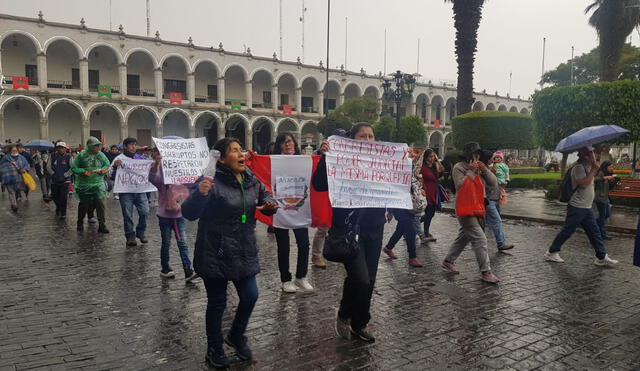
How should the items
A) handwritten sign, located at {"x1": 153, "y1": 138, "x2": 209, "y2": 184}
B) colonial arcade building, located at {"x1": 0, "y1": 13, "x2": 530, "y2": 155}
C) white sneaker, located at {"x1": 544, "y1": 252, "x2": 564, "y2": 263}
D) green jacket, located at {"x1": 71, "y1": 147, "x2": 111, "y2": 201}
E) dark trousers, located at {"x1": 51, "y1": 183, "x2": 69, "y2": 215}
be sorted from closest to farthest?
handwritten sign, located at {"x1": 153, "y1": 138, "x2": 209, "y2": 184} → white sneaker, located at {"x1": 544, "y1": 252, "x2": 564, "y2": 263} → green jacket, located at {"x1": 71, "y1": 147, "x2": 111, "y2": 201} → dark trousers, located at {"x1": 51, "y1": 183, "x2": 69, "y2": 215} → colonial arcade building, located at {"x1": 0, "y1": 13, "x2": 530, "y2": 155}

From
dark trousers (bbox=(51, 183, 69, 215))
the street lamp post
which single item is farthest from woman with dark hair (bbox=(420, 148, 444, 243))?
the street lamp post

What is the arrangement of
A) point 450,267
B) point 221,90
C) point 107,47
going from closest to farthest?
point 450,267
point 107,47
point 221,90

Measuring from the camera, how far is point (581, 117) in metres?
15.9

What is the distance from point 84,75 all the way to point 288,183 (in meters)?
32.9

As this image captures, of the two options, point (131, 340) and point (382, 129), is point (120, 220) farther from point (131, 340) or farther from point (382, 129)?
point (382, 129)

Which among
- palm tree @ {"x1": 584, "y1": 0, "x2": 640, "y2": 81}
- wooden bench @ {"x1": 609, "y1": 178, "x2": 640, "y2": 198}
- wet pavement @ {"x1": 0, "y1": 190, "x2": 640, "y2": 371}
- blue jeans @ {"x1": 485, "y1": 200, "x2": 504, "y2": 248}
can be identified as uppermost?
palm tree @ {"x1": 584, "y1": 0, "x2": 640, "y2": 81}

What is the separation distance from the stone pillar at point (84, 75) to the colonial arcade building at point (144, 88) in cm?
6

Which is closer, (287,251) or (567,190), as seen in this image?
(287,251)

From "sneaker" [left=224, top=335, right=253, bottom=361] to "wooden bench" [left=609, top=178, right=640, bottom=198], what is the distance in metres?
13.0

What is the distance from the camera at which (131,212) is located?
854 cm

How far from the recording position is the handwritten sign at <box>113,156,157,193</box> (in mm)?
8734

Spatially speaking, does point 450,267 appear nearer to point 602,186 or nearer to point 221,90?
point 602,186

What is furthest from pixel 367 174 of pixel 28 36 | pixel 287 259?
pixel 28 36

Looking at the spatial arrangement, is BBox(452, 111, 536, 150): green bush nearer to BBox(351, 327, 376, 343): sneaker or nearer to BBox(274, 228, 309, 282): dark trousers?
BBox(274, 228, 309, 282): dark trousers
